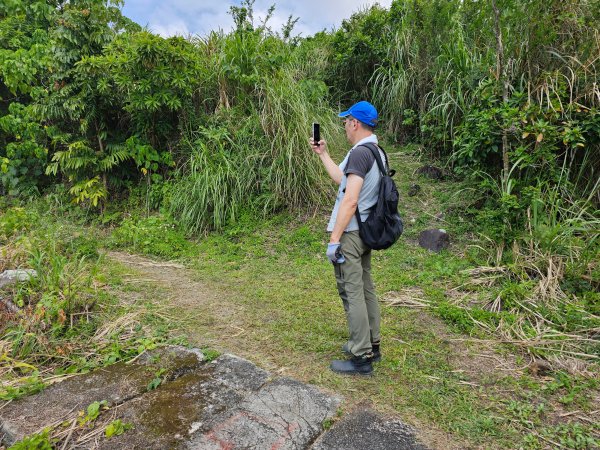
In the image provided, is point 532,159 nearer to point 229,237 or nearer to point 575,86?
point 575,86

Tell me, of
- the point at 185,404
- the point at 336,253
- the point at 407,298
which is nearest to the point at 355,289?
the point at 336,253

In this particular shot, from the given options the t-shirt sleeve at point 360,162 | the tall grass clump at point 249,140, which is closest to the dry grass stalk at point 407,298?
the t-shirt sleeve at point 360,162

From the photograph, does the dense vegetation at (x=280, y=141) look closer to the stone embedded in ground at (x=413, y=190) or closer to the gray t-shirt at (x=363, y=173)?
the stone embedded in ground at (x=413, y=190)

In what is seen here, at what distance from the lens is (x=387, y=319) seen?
386cm

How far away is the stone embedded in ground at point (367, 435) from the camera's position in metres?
2.28

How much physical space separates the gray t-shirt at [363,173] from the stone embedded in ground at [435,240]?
261cm

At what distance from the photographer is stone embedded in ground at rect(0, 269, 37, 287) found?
13.1 ft

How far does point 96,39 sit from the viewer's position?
675cm

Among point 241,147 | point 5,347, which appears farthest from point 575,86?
point 5,347

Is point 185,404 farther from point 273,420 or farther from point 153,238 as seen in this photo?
point 153,238

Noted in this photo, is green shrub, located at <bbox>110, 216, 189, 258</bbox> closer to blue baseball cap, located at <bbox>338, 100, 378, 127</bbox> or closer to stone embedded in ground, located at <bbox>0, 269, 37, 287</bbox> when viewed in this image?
stone embedded in ground, located at <bbox>0, 269, 37, 287</bbox>

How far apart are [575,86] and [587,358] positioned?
10.3ft

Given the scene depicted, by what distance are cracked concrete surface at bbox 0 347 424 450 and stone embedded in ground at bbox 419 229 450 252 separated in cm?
300

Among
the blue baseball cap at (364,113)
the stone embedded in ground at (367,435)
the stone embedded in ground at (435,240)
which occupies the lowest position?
the stone embedded in ground at (367,435)
